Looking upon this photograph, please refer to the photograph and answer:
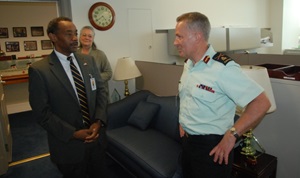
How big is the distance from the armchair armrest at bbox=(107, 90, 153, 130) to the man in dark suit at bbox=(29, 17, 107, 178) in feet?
4.19

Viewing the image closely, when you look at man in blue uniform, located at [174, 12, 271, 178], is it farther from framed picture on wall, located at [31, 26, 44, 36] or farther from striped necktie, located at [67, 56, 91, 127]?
framed picture on wall, located at [31, 26, 44, 36]

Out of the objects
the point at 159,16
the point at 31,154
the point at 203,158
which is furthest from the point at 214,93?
the point at 159,16

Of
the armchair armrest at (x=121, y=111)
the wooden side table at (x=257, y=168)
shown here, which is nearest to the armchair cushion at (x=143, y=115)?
the armchair armrest at (x=121, y=111)

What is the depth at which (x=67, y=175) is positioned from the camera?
5.09 ft

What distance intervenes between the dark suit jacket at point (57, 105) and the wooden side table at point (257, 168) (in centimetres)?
113

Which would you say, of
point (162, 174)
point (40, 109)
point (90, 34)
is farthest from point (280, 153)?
point (90, 34)

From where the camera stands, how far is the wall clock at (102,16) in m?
3.35

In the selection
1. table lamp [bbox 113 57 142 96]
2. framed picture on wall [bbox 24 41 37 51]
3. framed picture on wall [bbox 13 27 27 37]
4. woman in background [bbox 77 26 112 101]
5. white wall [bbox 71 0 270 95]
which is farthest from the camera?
framed picture on wall [bbox 24 41 37 51]

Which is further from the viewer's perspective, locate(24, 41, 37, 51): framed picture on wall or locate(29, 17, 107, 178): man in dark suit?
locate(24, 41, 37, 51): framed picture on wall

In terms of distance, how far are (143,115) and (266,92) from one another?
1488mm

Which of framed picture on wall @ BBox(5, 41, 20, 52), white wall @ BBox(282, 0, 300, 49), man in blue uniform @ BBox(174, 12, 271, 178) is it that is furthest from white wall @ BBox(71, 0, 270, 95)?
framed picture on wall @ BBox(5, 41, 20, 52)

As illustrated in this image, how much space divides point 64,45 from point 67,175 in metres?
0.81

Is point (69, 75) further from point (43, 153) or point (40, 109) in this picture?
point (43, 153)

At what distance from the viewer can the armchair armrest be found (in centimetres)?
292
